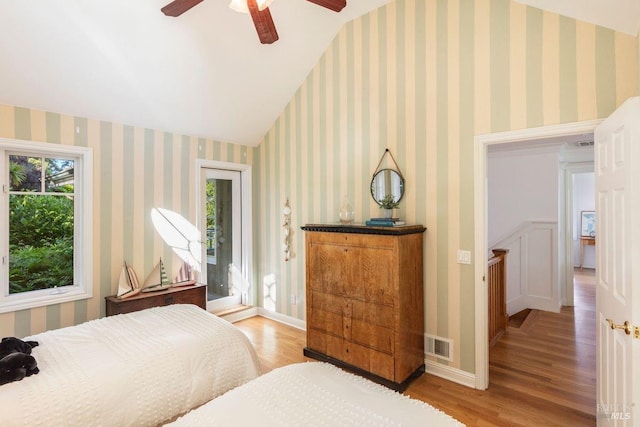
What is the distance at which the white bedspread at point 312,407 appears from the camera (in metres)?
1.20

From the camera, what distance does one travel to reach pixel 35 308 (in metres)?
2.94

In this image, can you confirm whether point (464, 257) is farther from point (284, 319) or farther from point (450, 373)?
point (284, 319)

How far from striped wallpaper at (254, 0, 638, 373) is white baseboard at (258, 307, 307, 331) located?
7 centimetres

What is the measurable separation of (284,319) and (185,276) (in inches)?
54.6

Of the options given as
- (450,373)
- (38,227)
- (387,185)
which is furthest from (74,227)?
(450,373)

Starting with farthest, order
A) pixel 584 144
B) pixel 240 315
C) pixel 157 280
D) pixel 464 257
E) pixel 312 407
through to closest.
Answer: pixel 584 144
pixel 240 315
pixel 157 280
pixel 464 257
pixel 312 407

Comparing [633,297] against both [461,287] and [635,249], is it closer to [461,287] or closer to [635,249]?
[635,249]

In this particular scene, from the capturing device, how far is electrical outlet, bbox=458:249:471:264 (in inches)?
110

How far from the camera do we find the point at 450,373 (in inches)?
113

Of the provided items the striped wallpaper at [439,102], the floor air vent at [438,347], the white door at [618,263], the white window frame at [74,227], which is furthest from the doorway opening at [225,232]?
the white door at [618,263]

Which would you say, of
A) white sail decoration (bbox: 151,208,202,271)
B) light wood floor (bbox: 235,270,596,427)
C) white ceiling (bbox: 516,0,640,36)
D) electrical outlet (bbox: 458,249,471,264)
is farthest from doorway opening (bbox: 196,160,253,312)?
white ceiling (bbox: 516,0,640,36)

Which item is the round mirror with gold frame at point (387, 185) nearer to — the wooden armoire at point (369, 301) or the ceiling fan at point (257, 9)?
the wooden armoire at point (369, 301)

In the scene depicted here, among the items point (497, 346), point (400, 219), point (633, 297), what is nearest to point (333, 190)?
point (400, 219)

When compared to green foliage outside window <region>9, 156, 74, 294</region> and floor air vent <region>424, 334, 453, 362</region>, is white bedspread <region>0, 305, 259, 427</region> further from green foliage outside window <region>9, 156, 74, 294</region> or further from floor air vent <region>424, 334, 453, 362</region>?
floor air vent <region>424, 334, 453, 362</region>
